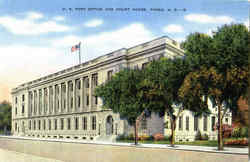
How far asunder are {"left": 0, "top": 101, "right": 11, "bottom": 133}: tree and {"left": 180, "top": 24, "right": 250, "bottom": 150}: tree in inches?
482

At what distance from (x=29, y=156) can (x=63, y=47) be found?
9276 mm

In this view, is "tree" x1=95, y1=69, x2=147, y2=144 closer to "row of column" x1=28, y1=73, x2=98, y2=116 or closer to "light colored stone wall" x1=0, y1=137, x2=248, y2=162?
"row of column" x1=28, y1=73, x2=98, y2=116

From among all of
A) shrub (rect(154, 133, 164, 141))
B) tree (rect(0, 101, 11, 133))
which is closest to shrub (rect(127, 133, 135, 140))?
shrub (rect(154, 133, 164, 141))

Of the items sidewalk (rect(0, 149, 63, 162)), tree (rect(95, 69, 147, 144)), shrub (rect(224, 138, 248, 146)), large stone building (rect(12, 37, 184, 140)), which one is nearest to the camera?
shrub (rect(224, 138, 248, 146))

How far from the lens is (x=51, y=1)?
13914 millimetres

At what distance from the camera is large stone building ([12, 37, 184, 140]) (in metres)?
17.2

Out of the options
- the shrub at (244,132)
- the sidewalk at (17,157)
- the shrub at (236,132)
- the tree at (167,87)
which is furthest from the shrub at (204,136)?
the sidewalk at (17,157)

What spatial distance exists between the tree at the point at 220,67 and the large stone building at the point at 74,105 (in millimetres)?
3527

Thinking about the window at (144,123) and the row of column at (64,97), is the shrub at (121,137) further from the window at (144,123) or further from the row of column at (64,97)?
the row of column at (64,97)

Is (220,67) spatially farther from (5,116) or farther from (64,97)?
(5,116)

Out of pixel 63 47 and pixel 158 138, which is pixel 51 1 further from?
pixel 158 138

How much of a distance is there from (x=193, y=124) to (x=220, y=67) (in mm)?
3885

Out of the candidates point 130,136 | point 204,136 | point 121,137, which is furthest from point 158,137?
point 121,137

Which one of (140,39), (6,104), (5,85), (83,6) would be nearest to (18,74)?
(5,85)
